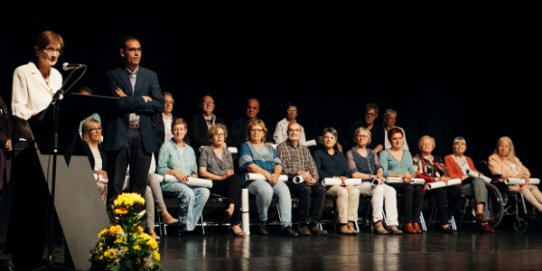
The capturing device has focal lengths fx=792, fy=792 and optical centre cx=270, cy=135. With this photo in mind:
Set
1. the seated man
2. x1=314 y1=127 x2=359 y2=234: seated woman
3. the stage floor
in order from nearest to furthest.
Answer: the stage floor, the seated man, x1=314 y1=127 x2=359 y2=234: seated woman

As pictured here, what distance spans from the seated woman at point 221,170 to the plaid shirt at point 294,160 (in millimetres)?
503

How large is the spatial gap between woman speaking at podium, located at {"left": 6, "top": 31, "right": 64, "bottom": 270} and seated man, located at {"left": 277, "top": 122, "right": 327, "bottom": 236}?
323cm

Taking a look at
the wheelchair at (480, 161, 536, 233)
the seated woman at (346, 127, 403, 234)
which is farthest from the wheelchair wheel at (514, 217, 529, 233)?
the seated woman at (346, 127, 403, 234)

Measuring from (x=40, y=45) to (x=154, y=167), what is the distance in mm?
2789

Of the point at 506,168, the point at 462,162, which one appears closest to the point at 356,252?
the point at 462,162

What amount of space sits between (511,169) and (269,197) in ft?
9.28

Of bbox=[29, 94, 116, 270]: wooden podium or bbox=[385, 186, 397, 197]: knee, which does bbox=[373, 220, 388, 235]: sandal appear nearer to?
bbox=[385, 186, 397, 197]: knee

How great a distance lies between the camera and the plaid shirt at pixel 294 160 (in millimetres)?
7125

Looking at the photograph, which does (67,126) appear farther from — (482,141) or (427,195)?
(482,141)

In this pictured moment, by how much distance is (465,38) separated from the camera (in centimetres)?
895

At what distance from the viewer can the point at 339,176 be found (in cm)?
730

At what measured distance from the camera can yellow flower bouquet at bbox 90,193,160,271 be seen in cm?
359

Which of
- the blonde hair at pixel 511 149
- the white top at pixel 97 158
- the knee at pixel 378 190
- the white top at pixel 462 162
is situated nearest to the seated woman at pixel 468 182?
the white top at pixel 462 162

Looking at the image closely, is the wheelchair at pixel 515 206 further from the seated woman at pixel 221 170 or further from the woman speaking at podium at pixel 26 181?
the woman speaking at podium at pixel 26 181
